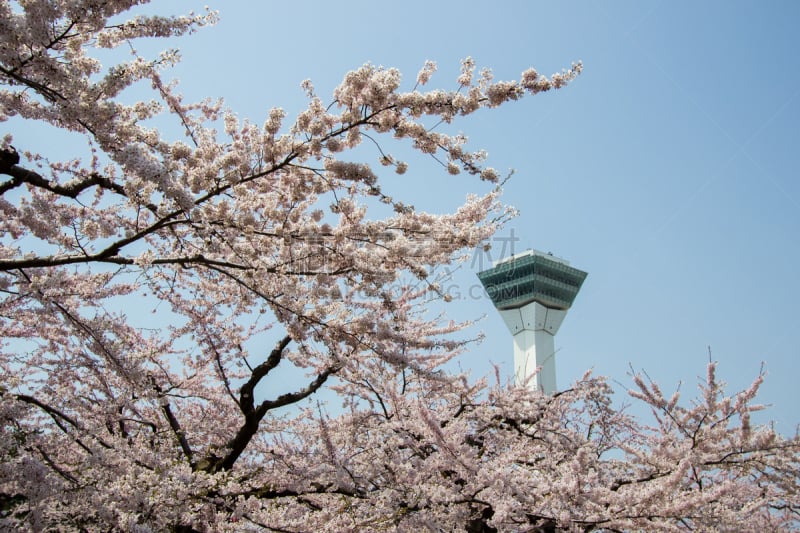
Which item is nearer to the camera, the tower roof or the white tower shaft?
the white tower shaft

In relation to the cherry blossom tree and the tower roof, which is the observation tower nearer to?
the tower roof

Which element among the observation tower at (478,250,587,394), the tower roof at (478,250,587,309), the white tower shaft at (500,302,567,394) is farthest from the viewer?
the tower roof at (478,250,587,309)

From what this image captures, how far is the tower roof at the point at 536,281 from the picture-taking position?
70.1m

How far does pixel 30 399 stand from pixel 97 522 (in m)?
1.41

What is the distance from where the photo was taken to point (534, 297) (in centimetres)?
7012

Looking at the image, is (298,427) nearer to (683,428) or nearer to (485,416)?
(485,416)

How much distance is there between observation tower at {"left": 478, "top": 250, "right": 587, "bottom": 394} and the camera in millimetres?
69875

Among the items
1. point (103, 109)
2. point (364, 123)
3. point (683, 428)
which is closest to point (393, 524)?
point (683, 428)

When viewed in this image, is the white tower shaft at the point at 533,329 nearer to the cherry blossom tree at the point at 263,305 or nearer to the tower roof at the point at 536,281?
the tower roof at the point at 536,281

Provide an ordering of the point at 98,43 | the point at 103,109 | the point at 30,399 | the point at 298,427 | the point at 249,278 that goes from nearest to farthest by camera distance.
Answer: the point at 103,109 → the point at 98,43 → the point at 249,278 → the point at 30,399 → the point at 298,427

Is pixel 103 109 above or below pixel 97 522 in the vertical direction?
above

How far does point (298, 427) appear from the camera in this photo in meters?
9.61


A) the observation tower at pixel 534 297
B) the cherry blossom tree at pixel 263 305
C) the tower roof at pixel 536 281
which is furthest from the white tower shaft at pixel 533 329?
the cherry blossom tree at pixel 263 305

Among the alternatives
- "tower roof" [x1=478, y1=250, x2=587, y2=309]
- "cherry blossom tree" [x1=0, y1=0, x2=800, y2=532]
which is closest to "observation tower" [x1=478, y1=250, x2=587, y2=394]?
"tower roof" [x1=478, y1=250, x2=587, y2=309]
